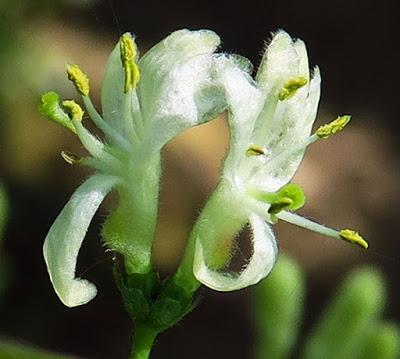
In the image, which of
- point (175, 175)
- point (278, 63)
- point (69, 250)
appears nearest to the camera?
point (69, 250)

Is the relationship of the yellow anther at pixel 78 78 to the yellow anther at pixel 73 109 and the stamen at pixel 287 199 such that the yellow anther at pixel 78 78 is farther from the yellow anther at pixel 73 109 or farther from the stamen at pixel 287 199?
the stamen at pixel 287 199

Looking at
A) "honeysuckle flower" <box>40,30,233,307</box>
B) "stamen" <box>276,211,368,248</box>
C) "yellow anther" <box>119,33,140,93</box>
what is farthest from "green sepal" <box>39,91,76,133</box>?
"stamen" <box>276,211,368,248</box>

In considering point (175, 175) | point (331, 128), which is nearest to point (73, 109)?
point (331, 128)

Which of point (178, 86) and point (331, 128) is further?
point (331, 128)

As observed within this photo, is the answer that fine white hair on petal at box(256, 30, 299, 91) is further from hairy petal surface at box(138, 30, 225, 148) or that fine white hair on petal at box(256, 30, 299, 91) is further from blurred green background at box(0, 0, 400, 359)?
blurred green background at box(0, 0, 400, 359)

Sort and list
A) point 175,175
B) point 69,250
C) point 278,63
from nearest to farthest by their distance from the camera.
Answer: point 69,250, point 278,63, point 175,175

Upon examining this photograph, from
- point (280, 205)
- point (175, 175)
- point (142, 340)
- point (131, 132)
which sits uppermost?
point (131, 132)

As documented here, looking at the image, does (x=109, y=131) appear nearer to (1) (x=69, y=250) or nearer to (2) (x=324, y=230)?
(1) (x=69, y=250)

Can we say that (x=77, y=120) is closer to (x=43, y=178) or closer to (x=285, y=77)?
(x=285, y=77)
